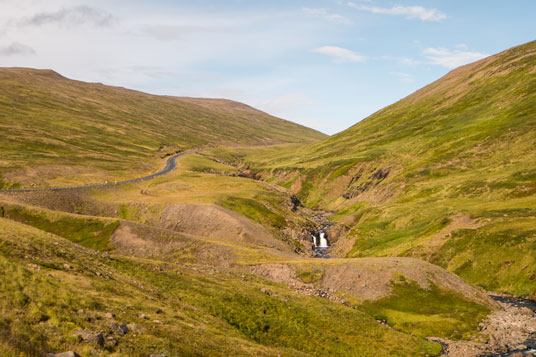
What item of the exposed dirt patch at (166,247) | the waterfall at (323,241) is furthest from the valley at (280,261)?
the waterfall at (323,241)

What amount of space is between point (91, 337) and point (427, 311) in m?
54.3

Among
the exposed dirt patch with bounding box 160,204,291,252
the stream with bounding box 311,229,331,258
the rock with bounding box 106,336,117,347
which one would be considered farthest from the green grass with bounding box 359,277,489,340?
the rock with bounding box 106,336,117,347

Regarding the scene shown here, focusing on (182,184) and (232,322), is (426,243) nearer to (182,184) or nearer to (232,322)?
(232,322)

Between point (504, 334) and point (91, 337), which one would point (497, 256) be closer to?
point (504, 334)

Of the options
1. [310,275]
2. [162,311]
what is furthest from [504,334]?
[162,311]

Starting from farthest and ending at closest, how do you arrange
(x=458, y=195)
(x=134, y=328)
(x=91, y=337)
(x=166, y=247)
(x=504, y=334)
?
(x=458, y=195) < (x=166, y=247) < (x=504, y=334) < (x=134, y=328) < (x=91, y=337)

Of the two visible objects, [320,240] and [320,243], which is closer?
[320,243]

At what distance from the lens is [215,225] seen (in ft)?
338

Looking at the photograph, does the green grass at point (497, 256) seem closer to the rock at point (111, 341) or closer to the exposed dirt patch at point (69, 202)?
the rock at point (111, 341)

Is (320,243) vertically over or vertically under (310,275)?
under

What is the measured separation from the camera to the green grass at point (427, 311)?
56125 millimetres

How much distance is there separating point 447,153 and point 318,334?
133 m

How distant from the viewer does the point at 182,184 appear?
513 ft

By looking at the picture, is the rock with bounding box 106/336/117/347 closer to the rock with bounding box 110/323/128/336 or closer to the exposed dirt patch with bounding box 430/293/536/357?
the rock with bounding box 110/323/128/336
